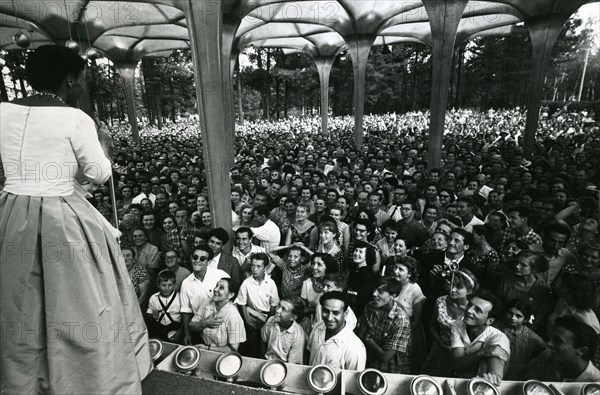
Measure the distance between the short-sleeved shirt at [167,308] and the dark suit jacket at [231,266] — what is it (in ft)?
2.50

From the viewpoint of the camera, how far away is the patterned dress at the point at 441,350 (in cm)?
341

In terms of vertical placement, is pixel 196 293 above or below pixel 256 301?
above

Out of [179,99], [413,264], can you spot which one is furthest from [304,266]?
[179,99]

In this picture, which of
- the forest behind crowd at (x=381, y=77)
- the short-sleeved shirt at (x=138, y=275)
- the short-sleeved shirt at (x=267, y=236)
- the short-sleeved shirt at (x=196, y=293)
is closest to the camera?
the short-sleeved shirt at (x=196, y=293)

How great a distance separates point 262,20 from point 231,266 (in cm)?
1411

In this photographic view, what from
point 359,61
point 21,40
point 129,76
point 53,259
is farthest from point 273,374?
point 129,76

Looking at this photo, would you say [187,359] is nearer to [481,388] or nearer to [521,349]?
[481,388]

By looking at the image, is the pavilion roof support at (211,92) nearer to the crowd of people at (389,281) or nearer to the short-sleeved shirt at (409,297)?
the crowd of people at (389,281)

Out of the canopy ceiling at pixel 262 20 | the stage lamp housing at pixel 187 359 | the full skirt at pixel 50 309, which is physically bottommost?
the stage lamp housing at pixel 187 359

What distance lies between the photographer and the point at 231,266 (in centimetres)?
475

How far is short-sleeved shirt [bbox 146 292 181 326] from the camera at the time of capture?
13.1ft

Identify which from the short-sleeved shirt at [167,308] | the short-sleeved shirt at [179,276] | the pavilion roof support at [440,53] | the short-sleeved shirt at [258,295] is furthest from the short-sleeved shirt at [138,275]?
the pavilion roof support at [440,53]

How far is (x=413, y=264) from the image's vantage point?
391 centimetres

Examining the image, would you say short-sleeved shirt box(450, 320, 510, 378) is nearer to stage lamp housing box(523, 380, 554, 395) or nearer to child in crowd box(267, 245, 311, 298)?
stage lamp housing box(523, 380, 554, 395)
